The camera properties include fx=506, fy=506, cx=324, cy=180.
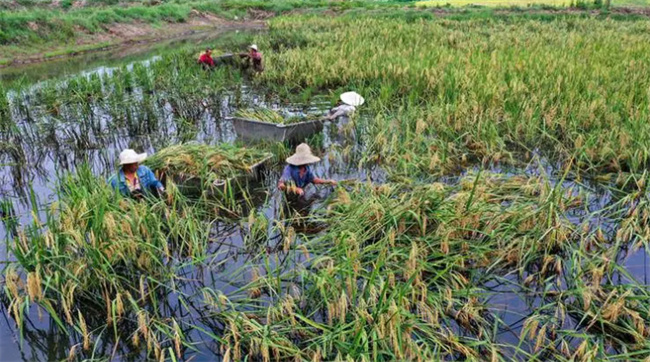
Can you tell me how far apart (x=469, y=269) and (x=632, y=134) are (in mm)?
3481

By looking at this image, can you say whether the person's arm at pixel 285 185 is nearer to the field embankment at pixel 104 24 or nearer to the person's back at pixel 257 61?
the person's back at pixel 257 61

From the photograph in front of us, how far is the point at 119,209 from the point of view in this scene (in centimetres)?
441

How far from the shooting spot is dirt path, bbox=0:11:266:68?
17188mm

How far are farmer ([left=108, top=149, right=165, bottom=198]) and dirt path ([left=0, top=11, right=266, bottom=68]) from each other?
13.4 m

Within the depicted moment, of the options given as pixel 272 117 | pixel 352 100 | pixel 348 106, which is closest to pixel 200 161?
pixel 272 117

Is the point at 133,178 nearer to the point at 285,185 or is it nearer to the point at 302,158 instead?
the point at 285,185

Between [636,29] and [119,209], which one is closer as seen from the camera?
[119,209]

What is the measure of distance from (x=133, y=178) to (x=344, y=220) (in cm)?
219

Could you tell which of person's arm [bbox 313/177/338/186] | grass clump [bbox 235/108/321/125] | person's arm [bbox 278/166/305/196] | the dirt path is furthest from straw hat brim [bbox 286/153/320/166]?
the dirt path

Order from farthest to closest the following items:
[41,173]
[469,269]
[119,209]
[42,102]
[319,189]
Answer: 1. [42,102]
2. [41,173]
3. [319,189]
4. [119,209]
5. [469,269]

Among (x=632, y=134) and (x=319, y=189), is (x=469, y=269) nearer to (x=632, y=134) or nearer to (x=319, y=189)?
(x=319, y=189)

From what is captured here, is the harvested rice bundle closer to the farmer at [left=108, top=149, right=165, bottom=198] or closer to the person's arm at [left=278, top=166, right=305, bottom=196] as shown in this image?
the farmer at [left=108, top=149, right=165, bottom=198]

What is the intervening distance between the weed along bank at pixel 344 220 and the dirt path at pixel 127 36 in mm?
8611

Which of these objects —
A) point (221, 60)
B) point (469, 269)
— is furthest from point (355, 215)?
point (221, 60)
